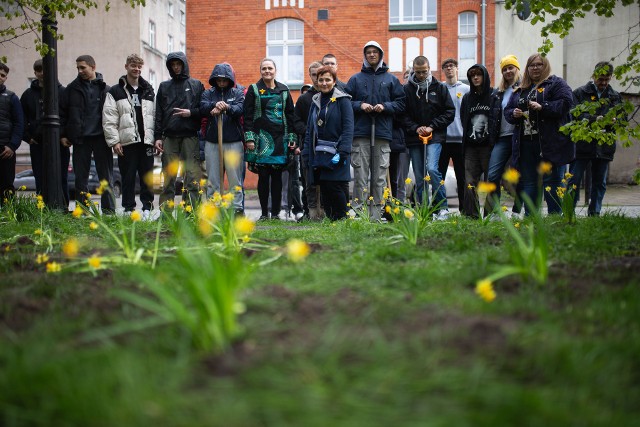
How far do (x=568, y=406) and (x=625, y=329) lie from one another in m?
0.75

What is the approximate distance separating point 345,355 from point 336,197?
243 inches

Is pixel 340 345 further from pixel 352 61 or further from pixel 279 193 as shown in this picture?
pixel 352 61

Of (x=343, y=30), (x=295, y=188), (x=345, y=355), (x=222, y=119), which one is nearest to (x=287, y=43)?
(x=343, y=30)

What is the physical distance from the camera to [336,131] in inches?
328

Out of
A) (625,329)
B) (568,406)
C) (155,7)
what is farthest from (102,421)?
(155,7)

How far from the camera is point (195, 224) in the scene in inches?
209

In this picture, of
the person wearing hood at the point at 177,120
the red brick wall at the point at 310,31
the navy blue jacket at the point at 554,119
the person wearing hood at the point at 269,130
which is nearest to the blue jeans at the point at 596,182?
the navy blue jacket at the point at 554,119

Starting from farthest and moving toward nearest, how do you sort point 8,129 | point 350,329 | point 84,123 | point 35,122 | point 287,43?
point 287,43 < point 35,122 < point 8,129 < point 84,123 < point 350,329

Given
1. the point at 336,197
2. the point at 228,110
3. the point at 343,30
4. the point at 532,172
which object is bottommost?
the point at 336,197

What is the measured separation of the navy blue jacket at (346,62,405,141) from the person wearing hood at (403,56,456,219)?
0.92 ft

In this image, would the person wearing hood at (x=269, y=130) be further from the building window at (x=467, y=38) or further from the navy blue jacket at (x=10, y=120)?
the building window at (x=467, y=38)

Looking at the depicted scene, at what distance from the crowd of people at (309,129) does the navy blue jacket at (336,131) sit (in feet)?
0.05

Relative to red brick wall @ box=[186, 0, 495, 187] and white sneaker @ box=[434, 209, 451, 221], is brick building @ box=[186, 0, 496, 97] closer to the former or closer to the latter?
red brick wall @ box=[186, 0, 495, 187]

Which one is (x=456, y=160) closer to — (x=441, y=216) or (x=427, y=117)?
(x=427, y=117)
